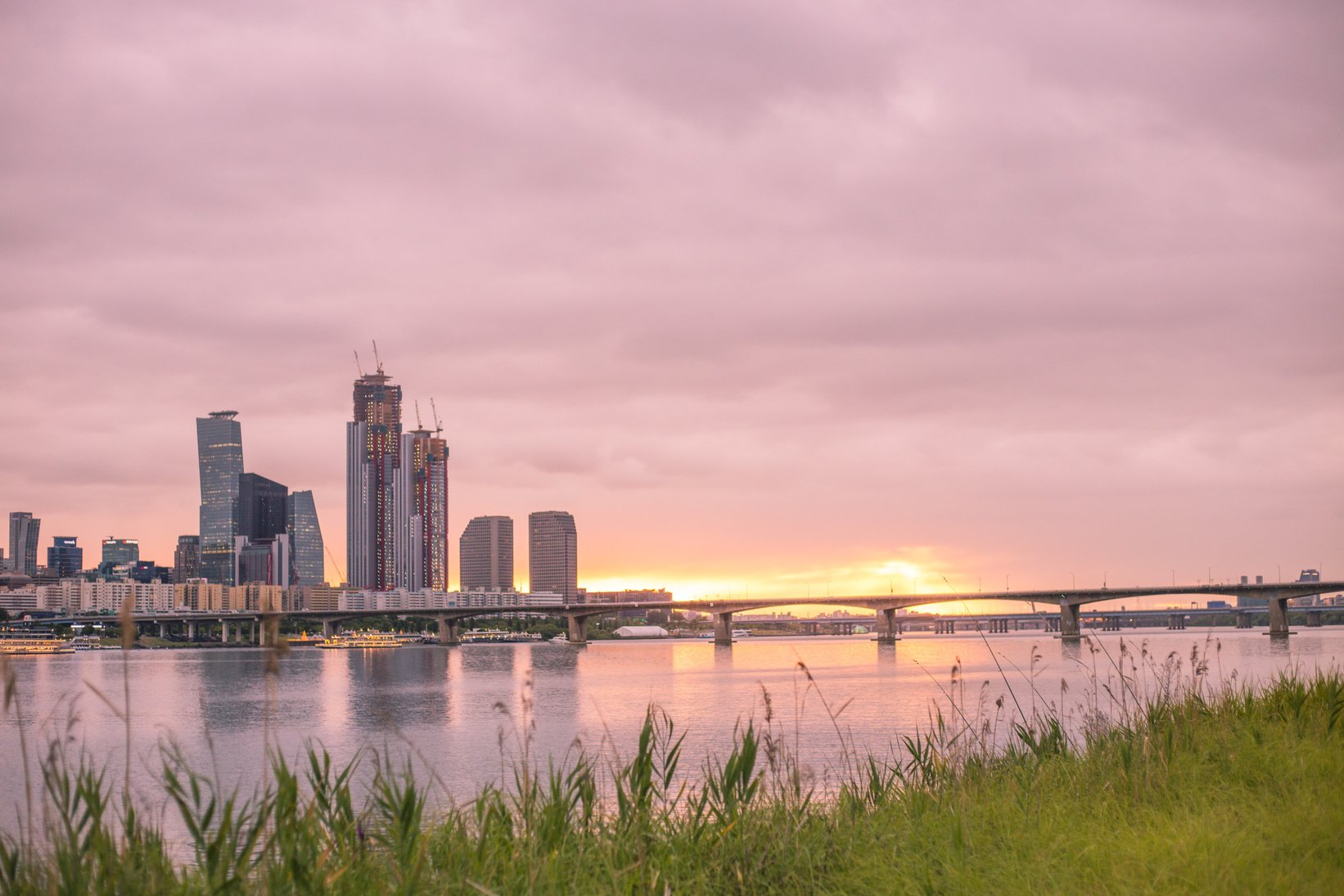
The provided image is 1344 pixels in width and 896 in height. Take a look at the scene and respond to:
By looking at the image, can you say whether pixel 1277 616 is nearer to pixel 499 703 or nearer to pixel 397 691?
pixel 397 691

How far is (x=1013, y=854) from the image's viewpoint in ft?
37.4

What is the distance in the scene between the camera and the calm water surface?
34000mm

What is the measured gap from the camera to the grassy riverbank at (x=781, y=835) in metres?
9.51

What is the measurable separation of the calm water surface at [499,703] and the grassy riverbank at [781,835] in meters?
0.84

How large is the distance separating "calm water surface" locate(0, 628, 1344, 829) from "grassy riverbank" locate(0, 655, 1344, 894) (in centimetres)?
84

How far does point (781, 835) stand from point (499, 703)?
4145 mm

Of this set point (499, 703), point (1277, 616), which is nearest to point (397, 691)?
point (499, 703)

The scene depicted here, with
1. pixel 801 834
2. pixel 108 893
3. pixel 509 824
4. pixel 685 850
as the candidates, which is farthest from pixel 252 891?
pixel 801 834

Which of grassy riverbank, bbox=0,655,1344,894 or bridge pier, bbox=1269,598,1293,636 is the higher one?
grassy riverbank, bbox=0,655,1344,894

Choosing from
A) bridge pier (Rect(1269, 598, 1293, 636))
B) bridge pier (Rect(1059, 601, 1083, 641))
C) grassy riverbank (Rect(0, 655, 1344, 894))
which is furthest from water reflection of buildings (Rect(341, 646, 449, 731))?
bridge pier (Rect(1269, 598, 1293, 636))

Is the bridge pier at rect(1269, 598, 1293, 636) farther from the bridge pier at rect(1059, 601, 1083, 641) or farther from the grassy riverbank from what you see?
the grassy riverbank

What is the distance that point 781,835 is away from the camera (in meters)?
13.2

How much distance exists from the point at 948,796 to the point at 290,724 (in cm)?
5123

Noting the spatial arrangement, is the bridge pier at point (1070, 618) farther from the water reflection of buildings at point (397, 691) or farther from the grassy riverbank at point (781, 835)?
the grassy riverbank at point (781, 835)
